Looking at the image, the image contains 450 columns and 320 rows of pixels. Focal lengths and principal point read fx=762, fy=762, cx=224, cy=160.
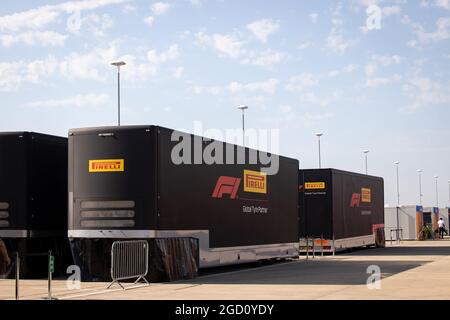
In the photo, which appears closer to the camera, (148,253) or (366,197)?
(148,253)

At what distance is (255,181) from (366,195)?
520 inches

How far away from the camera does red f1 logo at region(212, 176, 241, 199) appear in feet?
65.3

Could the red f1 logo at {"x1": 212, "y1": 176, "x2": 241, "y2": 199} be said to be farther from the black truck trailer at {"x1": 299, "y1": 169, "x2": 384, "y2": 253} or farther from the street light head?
the street light head

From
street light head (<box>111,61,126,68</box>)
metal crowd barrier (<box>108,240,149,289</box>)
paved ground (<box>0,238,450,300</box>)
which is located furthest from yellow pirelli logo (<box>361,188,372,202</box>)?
metal crowd barrier (<box>108,240,149,289</box>)

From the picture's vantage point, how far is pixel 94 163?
17641mm

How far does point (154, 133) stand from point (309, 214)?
13.7 m

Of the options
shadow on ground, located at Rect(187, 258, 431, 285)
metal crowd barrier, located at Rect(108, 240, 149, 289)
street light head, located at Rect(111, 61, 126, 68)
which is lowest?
shadow on ground, located at Rect(187, 258, 431, 285)

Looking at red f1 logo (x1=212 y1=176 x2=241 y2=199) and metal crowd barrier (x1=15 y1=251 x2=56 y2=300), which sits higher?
red f1 logo (x1=212 y1=176 x2=241 y2=199)

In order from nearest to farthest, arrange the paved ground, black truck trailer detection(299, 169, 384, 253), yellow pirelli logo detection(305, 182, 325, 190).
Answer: the paved ground, black truck trailer detection(299, 169, 384, 253), yellow pirelli logo detection(305, 182, 325, 190)

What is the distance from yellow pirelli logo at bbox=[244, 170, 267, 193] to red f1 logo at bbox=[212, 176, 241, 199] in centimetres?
57

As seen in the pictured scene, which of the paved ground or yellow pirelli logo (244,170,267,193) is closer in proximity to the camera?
the paved ground
